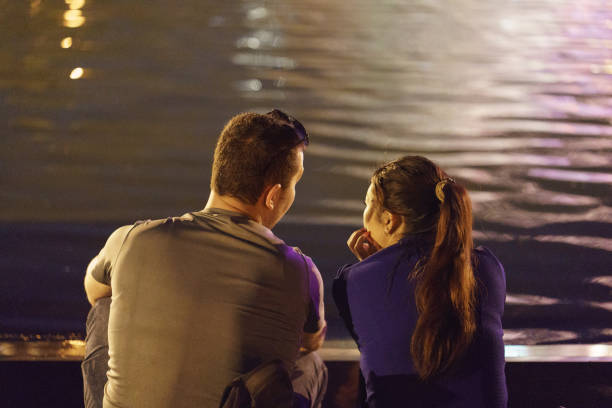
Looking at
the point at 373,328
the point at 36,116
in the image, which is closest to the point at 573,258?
the point at 373,328

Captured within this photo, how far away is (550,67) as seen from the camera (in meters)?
3.04

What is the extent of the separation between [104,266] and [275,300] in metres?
0.31

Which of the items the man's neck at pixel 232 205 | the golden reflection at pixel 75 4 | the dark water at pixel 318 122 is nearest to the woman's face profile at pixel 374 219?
the man's neck at pixel 232 205

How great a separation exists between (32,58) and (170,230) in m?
2.28

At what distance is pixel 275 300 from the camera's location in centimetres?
81

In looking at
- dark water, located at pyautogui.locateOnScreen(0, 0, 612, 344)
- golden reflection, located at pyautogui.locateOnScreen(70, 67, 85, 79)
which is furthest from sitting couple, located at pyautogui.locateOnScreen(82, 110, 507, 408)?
golden reflection, located at pyautogui.locateOnScreen(70, 67, 85, 79)

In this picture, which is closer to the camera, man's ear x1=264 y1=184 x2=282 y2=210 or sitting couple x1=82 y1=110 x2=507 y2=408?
sitting couple x1=82 y1=110 x2=507 y2=408

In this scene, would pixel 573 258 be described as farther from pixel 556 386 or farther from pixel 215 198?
pixel 215 198

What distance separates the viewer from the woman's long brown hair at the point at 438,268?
84 cm

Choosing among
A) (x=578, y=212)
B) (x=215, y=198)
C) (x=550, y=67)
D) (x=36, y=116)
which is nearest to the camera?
(x=215, y=198)

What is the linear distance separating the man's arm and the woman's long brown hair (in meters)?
0.47

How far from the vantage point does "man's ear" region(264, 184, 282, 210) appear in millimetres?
909

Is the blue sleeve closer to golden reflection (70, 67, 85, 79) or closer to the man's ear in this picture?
the man's ear

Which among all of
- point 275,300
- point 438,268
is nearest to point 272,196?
point 275,300
